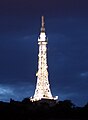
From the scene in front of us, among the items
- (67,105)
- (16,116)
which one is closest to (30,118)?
(16,116)

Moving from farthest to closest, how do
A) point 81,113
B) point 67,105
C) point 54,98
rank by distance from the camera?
point 54,98 → point 67,105 → point 81,113

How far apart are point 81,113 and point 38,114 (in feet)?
10.6

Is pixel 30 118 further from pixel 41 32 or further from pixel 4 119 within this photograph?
pixel 41 32

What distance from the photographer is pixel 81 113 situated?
161 ft

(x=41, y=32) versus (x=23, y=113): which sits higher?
(x=41, y=32)

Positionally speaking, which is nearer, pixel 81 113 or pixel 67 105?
pixel 81 113

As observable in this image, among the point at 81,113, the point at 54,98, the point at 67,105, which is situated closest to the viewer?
the point at 81,113

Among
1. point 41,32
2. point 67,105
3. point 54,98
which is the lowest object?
point 67,105

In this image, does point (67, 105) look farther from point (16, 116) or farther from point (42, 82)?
point (42, 82)

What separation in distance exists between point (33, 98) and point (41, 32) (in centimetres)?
823

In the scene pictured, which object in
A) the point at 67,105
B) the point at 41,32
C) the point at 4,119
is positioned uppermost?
the point at 41,32

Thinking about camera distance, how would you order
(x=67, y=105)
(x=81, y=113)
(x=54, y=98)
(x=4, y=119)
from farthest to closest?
(x=54, y=98)
(x=67, y=105)
(x=81, y=113)
(x=4, y=119)

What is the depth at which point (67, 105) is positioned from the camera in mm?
54812

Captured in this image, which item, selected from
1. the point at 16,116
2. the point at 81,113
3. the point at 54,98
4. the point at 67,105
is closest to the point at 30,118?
the point at 16,116
